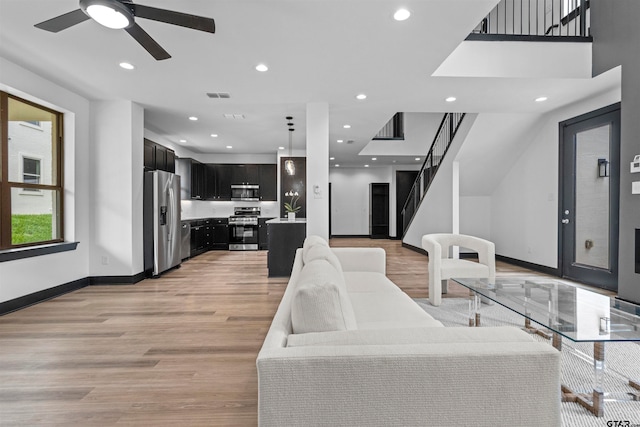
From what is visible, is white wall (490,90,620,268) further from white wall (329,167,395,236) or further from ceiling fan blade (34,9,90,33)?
ceiling fan blade (34,9,90,33)

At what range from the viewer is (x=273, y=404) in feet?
3.20

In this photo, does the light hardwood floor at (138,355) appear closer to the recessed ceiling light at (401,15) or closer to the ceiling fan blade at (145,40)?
the ceiling fan blade at (145,40)

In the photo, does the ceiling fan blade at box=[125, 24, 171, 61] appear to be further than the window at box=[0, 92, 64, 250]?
No

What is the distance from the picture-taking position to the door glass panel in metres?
4.55

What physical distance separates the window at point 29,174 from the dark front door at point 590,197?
744 cm

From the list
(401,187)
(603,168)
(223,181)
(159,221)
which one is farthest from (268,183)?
(603,168)

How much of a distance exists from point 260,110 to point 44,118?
285 centimetres

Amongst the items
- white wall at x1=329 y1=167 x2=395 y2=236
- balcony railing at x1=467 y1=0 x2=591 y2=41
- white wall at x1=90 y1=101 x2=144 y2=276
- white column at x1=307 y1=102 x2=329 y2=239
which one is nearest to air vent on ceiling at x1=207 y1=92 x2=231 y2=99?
white column at x1=307 y1=102 x2=329 y2=239

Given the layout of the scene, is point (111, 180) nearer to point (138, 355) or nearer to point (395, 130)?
point (138, 355)

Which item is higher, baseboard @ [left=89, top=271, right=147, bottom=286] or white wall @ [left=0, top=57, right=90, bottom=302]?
white wall @ [left=0, top=57, right=90, bottom=302]

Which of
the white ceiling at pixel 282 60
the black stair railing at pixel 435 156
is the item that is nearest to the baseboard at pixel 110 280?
the white ceiling at pixel 282 60

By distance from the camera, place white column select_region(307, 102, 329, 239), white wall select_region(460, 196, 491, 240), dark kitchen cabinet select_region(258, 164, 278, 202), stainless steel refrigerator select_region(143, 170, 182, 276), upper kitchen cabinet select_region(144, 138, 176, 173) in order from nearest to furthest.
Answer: white column select_region(307, 102, 329, 239) < stainless steel refrigerator select_region(143, 170, 182, 276) < upper kitchen cabinet select_region(144, 138, 176, 173) < white wall select_region(460, 196, 491, 240) < dark kitchen cabinet select_region(258, 164, 278, 202)

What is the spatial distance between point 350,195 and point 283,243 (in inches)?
281

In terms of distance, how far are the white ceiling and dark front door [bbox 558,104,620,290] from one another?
22.0 inches
